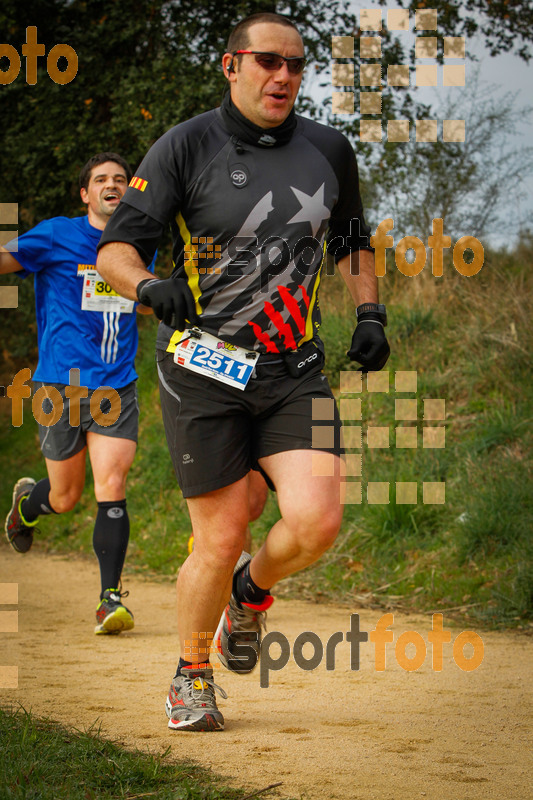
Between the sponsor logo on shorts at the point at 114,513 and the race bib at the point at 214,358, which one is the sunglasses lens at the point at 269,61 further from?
the sponsor logo on shorts at the point at 114,513

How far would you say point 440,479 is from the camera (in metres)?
7.78

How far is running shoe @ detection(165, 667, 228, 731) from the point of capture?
142 inches

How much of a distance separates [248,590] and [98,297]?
2.70m

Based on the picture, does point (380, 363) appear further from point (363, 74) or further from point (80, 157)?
point (80, 157)

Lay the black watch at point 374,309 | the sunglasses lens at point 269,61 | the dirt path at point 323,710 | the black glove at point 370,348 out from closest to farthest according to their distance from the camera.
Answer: the dirt path at point 323,710 < the sunglasses lens at point 269,61 < the black glove at point 370,348 < the black watch at point 374,309

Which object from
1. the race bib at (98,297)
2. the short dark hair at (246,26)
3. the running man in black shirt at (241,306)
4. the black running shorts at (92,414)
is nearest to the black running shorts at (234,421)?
the running man in black shirt at (241,306)

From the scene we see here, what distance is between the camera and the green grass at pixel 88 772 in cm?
272

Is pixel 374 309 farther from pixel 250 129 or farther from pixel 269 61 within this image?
pixel 269 61

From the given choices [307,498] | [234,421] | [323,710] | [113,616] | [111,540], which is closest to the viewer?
[307,498]

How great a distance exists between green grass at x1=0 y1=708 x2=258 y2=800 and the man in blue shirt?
2677 mm

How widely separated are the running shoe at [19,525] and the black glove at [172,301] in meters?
3.95

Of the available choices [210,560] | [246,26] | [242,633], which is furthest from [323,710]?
[246,26]

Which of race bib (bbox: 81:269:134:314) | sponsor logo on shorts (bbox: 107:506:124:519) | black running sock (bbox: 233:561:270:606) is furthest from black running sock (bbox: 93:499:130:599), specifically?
black running sock (bbox: 233:561:270:606)

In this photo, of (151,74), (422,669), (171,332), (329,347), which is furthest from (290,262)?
(151,74)
